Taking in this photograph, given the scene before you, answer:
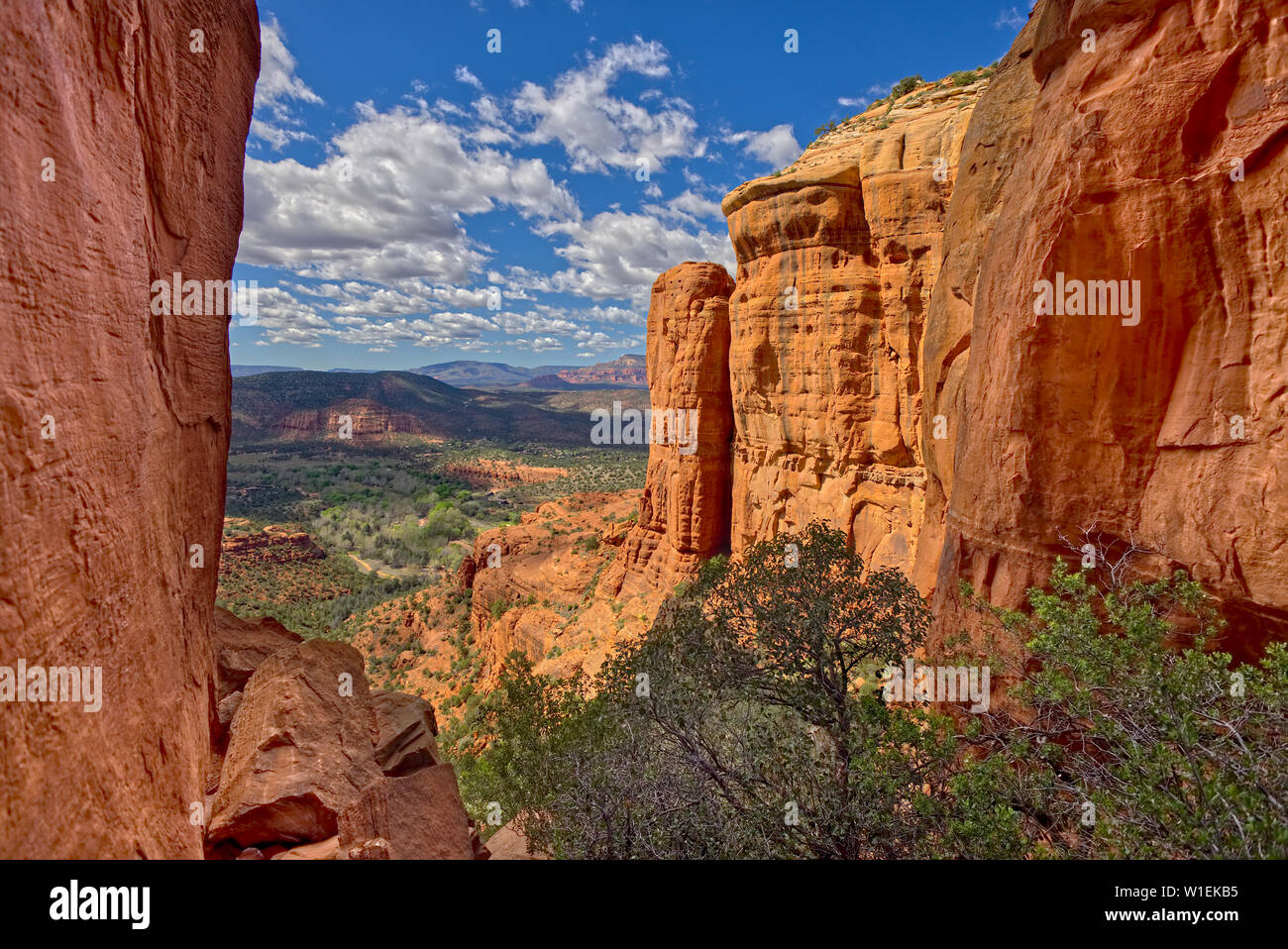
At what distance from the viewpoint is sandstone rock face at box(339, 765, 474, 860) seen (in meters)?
6.72

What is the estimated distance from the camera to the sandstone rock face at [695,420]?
28.4m

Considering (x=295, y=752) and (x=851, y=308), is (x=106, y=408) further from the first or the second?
(x=851, y=308)

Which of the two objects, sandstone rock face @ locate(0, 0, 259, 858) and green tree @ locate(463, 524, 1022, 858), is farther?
green tree @ locate(463, 524, 1022, 858)

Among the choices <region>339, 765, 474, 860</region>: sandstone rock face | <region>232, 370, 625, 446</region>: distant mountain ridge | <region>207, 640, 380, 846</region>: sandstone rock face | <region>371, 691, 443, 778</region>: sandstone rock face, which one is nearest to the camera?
<region>207, 640, 380, 846</region>: sandstone rock face

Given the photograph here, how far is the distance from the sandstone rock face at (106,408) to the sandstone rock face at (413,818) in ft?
5.25

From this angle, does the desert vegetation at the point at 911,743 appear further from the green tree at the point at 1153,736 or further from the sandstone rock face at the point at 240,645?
the sandstone rock face at the point at 240,645

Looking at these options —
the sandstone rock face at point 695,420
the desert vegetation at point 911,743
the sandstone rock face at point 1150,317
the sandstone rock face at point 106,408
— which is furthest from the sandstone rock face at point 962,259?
the sandstone rock face at point 695,420

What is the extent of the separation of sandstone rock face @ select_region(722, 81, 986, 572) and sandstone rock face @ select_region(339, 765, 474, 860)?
1548cm

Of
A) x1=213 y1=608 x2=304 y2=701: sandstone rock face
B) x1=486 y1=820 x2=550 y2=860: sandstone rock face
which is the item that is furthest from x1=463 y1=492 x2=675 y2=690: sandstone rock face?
x1=213 y1=608 x2=304 y2=701: sandstone rock face

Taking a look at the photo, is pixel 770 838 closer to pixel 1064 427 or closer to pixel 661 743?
pixel 661 743

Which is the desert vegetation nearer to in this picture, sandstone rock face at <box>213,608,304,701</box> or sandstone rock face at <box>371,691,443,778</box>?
sandstone rock face at <box>371,691,443,778</box>
